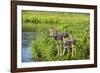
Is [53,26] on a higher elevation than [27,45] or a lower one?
higher

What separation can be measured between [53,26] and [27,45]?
30 cm

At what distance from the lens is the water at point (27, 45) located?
5.90ft

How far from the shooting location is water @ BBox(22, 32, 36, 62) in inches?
70.7

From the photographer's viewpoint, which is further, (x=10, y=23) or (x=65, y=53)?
(x=65, y=53)

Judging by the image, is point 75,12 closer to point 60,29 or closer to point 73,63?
point 60,29

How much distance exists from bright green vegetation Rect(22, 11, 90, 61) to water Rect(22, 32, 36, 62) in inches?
1.1

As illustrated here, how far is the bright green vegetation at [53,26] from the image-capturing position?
183 cm

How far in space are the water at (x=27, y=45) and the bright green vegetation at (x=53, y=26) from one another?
0.03m

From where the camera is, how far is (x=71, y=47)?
1.95 metres

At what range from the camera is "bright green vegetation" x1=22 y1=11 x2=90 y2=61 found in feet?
6.02

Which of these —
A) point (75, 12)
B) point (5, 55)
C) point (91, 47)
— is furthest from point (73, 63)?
point (5, 55)

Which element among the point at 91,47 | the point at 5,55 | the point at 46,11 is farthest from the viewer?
the point at 91,47

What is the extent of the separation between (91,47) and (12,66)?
78cm

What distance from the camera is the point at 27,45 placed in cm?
182
